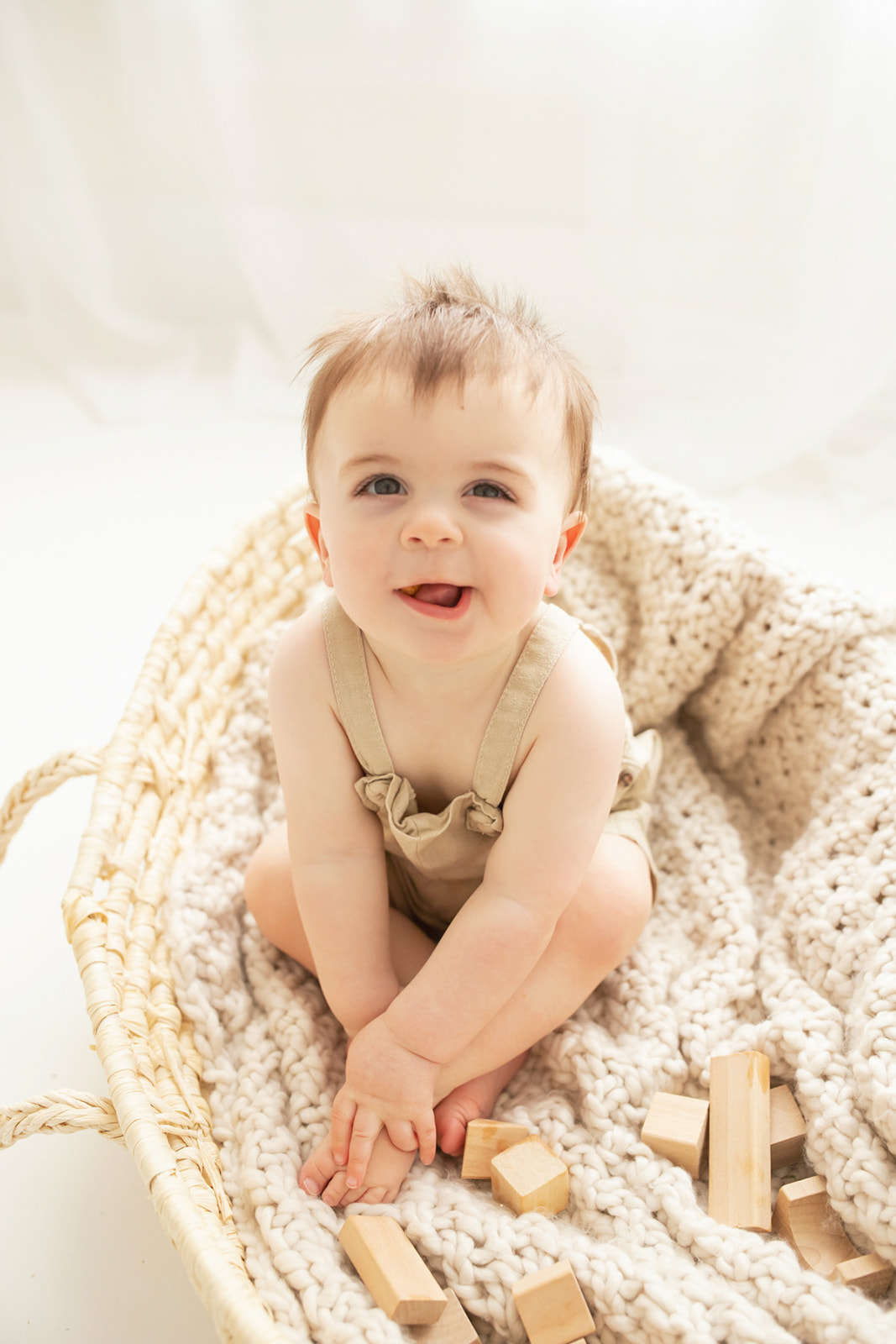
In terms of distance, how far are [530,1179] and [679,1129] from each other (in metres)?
0.13

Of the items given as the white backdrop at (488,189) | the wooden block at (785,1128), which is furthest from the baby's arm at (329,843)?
the white backdrop at (488,189)

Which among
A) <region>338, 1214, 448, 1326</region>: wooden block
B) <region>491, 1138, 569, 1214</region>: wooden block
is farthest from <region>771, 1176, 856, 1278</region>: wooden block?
<region>338, 1214, 448, 1326</region>: wooden block

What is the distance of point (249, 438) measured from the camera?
1940mm

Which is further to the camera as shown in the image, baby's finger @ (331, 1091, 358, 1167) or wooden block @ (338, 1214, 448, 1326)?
baby's finger @ (331, 1091, 358, 1167)

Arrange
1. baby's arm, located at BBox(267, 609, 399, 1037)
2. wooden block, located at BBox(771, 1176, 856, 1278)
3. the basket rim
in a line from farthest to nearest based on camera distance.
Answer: baby's arm, located at BBox(267, 609, 399, 1037) < wooden block, located at BBox(771, 1176, 856, 1278) < the basket rim

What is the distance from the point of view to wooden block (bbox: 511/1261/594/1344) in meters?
0.83

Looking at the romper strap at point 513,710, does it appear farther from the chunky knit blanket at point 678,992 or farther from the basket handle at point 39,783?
the basket handle at point 39,783

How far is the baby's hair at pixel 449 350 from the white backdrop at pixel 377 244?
70 cm

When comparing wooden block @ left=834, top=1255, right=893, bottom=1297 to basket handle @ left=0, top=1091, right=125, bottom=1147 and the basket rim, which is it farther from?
basket handle @ left=0, top=1091, right=125, bottom=1147

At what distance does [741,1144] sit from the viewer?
0.93 metres

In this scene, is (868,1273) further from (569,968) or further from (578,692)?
(578,692)

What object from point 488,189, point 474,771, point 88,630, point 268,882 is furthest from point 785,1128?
point 488,189

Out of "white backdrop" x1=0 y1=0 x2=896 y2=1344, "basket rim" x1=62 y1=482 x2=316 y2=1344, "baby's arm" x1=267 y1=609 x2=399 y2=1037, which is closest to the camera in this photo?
"basket rim" x1=62 y1=482 x2=316 y2=1344

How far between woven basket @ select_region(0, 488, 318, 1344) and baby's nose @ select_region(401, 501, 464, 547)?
428mm
